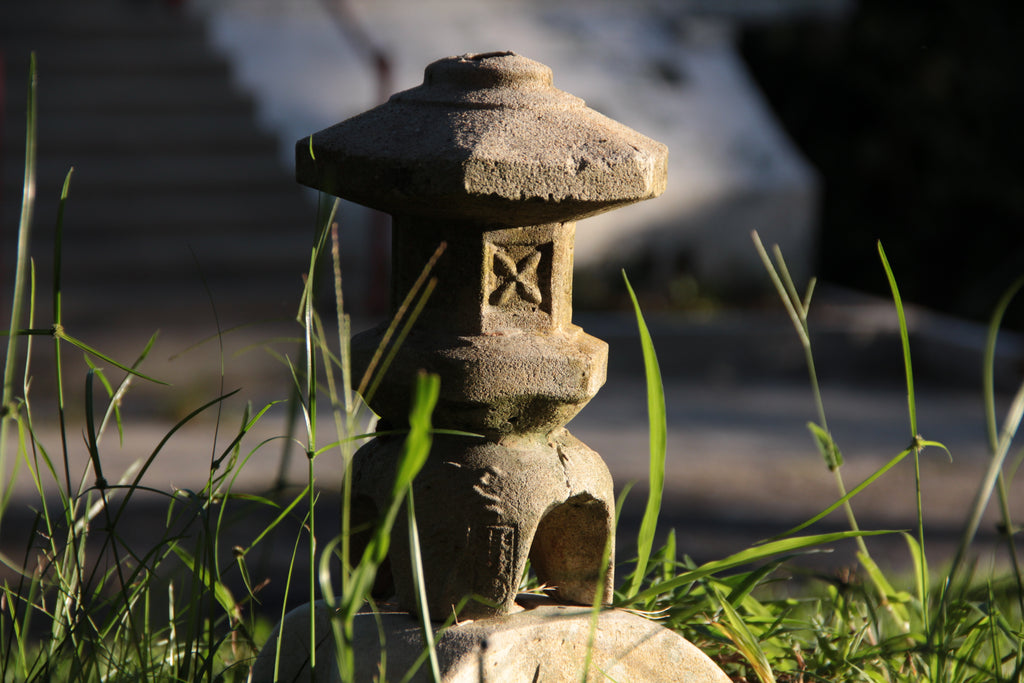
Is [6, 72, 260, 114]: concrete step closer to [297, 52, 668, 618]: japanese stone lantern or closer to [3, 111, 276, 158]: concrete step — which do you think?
[3, 111, 276, 158]: concrete step

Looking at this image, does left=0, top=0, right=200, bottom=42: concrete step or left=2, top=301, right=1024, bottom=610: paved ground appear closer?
left=2, top=301, right=1024, bottom=610: paved ground

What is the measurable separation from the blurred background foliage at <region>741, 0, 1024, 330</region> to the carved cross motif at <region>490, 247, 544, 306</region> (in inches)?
242

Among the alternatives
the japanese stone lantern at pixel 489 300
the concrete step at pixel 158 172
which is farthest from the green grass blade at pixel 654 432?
the concrete step at pixel 158 172

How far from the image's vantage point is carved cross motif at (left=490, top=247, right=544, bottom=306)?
1.31 meters

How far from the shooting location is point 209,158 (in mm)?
6141

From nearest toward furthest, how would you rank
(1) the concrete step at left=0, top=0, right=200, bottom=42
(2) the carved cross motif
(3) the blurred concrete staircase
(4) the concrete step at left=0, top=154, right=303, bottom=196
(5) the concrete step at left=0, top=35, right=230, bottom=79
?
(2) the carved cross motif, (3) the blurred concrete staircase, (4) the concrete step at left=0, top=154, right=303, bottom=196, (5) the concrete step at left=0, top=35, right=230, bottom=79, (1) the concrete step at left=0, top=0, right=200, bottom=42

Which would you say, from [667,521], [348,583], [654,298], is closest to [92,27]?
[654,298]

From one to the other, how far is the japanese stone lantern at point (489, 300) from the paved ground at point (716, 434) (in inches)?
74.8

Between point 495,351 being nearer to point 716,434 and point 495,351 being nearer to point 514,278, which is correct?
point 514,278

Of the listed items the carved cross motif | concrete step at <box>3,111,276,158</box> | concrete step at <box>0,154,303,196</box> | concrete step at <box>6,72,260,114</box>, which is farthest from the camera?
concrete step at <box>6,72,260,114</box>

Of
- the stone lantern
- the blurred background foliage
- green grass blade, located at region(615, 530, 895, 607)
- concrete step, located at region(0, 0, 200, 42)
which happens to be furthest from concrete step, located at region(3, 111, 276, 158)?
green grass blade, located at region(615, 530, 895, 607)

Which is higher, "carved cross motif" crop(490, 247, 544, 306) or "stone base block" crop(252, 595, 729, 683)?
"carved cross motif" crop(490, 247, 544, 306)

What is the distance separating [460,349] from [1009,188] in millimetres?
6488

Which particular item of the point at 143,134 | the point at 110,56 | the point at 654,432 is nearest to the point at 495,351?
the point at 654,432
